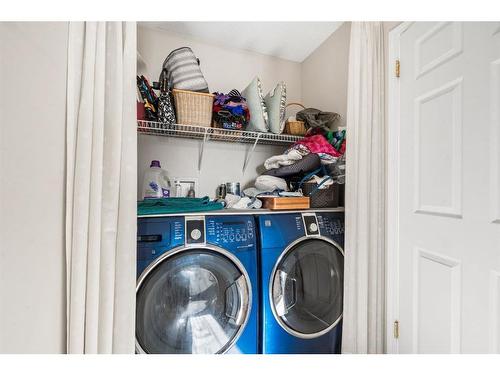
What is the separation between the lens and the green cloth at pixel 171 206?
114cm

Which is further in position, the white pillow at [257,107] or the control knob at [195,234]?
the white pillow at [257,107]

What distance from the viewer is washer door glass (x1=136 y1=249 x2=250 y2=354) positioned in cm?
111

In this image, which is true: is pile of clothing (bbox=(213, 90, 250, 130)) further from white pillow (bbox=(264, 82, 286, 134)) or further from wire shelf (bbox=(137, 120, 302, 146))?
white pillow (bbox=(264, 82, 286, 134))

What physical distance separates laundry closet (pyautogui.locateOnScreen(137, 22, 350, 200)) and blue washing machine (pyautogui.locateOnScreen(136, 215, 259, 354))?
0.66 metres
